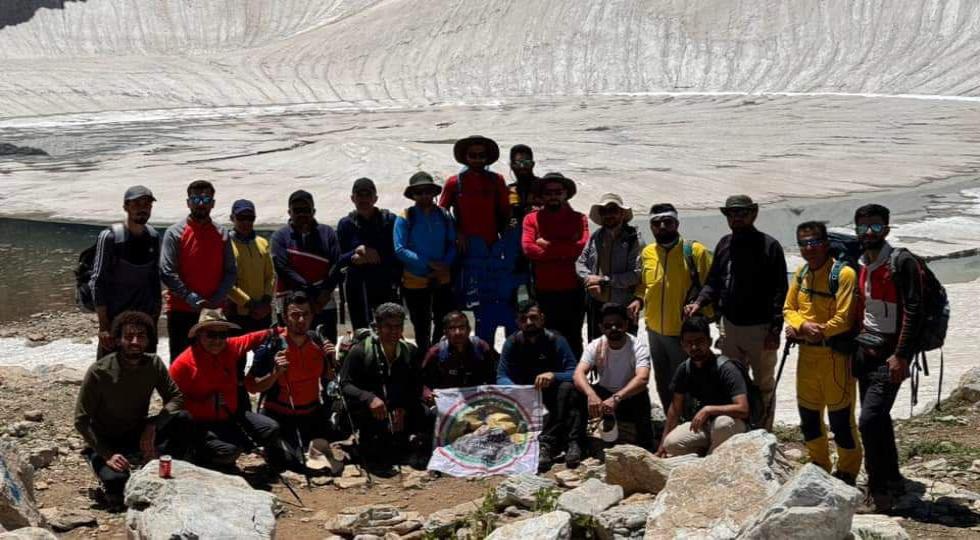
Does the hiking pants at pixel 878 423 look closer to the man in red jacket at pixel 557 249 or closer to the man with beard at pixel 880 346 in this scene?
the man with beard at pixel 880 346

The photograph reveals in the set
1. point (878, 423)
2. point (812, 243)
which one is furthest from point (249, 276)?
point (878, 423)

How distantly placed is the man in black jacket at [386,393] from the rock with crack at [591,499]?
2024 millimetres

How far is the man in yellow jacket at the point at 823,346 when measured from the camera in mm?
6730

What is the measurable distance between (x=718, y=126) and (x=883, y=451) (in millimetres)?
31619

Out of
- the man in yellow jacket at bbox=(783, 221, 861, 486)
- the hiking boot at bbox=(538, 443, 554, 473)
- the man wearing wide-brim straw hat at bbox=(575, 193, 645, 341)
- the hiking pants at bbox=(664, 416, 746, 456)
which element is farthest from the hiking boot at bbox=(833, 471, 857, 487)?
the man wearing wide-brim straw hat at bbox=(575, 193, 645, 341)

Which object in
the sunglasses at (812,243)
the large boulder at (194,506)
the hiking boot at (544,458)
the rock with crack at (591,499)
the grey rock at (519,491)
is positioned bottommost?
the hiking boot at (544,458)

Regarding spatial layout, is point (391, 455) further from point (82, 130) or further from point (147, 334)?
point (82, 130)

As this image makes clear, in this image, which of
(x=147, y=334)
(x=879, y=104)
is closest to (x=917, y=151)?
(x=879, y=104)

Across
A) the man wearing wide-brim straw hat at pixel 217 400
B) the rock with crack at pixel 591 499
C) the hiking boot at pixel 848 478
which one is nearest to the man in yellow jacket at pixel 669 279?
the hiking boot at pixel 848 478

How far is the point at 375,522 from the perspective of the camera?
618cm

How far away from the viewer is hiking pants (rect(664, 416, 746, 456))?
6957mm

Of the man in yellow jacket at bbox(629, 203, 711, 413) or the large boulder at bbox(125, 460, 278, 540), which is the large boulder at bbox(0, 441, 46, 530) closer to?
the large boulder at bbox(125, 460, 278, 540)

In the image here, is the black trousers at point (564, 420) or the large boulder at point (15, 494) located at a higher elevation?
the large boulder at point (15, 494)

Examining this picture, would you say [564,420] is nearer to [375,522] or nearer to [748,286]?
[748,286]
